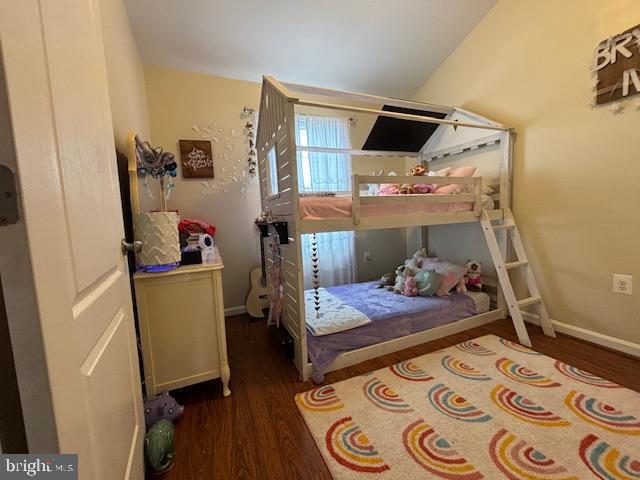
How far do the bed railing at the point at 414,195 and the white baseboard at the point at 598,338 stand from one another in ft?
3.45

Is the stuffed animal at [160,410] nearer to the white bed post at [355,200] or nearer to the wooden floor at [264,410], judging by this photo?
the wooden floor at [264,410]

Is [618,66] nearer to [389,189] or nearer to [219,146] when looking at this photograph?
[389,189]

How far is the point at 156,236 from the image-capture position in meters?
1.28

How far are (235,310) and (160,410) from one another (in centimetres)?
154

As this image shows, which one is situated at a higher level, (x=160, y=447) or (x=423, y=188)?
(x=423, y=188)

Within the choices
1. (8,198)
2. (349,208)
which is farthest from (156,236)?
(349,208)

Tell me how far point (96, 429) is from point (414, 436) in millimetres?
1198

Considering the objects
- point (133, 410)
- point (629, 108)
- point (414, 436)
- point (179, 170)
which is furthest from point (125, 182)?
point (629, 108)

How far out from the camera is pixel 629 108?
165 centimetres

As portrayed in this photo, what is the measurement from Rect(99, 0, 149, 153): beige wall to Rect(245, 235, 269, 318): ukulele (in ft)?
5.08

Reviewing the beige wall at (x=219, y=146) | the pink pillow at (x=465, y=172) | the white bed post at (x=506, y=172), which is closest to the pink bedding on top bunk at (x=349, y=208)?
the pink pillow at (x=465, y=172)

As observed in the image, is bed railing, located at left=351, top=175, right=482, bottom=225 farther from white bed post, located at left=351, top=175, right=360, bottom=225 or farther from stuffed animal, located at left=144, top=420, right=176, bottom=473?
stuffed animal, located at left=144, top=420, right=176, bottom=473

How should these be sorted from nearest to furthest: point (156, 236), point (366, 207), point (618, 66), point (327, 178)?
point (156, 236)
point (618, 66)
point (366, 207)
point (327, 178)

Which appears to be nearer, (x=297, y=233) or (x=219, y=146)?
(x=297, y=233)
